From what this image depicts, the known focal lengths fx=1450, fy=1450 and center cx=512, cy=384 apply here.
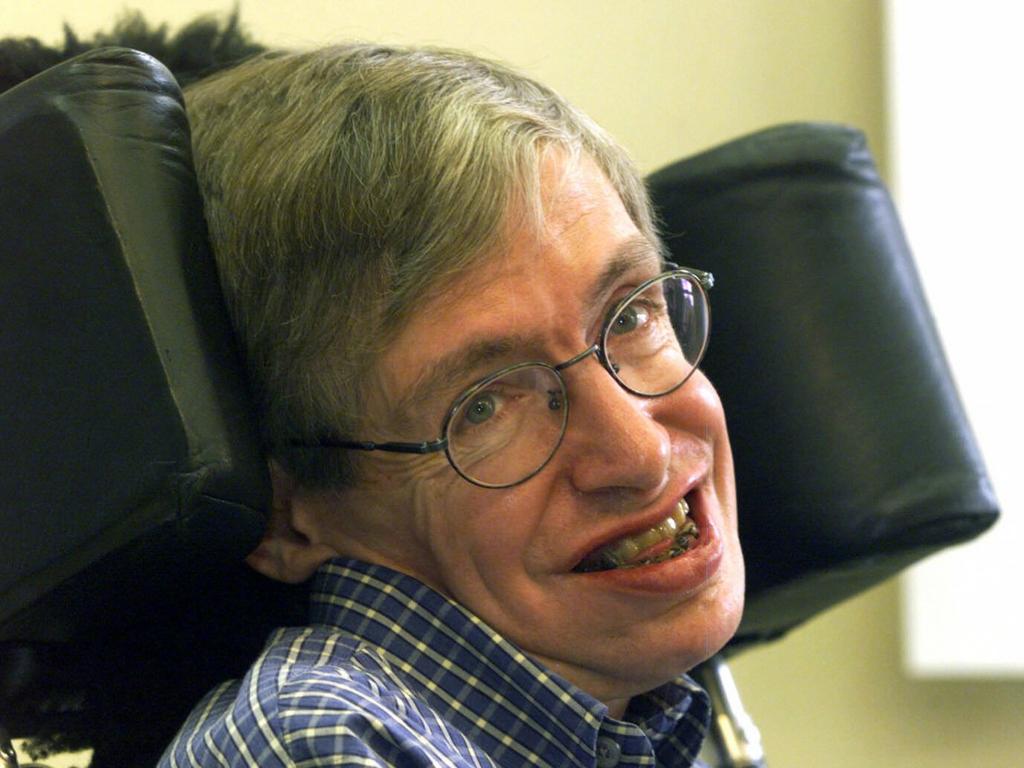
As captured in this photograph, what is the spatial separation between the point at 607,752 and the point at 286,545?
10.9 inches

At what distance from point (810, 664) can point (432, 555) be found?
3.78 feet

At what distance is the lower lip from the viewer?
990 millimetres

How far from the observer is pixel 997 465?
6.15 feet

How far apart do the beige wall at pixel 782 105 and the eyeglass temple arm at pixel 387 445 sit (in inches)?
37.8

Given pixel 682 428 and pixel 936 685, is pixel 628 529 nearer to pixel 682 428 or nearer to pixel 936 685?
pixel 682 428

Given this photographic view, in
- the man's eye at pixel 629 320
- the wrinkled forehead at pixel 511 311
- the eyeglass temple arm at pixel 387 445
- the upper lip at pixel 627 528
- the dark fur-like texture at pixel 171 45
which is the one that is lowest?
the upper lip at pixel 627 528

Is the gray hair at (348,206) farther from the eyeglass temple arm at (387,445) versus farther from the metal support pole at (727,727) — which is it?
the metal support pole at (727,727)

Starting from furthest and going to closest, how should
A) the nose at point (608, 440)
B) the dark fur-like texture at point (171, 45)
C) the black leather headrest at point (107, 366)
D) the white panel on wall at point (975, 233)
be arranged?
the white panel on wall at point (975, 233)
the dark fur-like texture at point (171, 45)
the nose at point (608, 440)
the black leather headrest at point (107, 366)

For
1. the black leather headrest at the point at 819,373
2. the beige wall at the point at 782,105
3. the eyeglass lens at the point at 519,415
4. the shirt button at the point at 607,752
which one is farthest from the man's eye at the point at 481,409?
the beige wall at the point at 782,105

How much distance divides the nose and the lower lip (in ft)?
0.18

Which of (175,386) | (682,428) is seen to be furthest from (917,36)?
(175,386)

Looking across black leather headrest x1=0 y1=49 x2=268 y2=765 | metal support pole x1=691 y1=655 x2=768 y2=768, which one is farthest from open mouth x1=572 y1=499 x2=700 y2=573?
metal support pole x1=691 y1=655 x2=768 y2=768

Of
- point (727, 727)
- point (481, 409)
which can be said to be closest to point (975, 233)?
point (727, 727)

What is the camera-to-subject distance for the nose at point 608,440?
97 cm
